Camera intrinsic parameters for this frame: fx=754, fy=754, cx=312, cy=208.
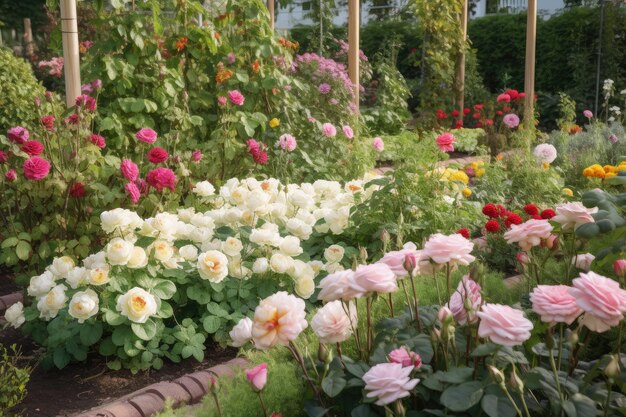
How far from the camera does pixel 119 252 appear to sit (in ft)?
9.63

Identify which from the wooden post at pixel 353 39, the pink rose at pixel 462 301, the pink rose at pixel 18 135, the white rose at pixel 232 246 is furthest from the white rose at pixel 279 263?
the wooden post at pixel 353 39

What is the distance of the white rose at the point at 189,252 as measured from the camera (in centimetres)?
325

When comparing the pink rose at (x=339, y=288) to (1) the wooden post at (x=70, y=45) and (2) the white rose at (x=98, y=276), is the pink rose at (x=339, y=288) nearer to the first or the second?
(2) the white rose at (x=98, y=276)

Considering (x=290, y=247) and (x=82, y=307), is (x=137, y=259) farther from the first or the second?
(x=290, y=247)

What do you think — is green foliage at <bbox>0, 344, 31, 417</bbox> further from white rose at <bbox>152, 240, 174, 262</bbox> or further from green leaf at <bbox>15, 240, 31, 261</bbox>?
green leaf at <bbox>15, 240, 31, 261</bbox>

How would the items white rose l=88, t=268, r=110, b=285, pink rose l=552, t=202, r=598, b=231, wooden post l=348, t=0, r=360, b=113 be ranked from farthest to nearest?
1. wooden post l=348, t=0, r=360, b=113
2. white rose l=88, t=268, r=110, b=285
3. pink rose l=552, t=202, r=598, b=231

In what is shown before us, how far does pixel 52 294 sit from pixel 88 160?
836mm

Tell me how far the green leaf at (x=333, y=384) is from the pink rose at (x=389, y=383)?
0.60ft

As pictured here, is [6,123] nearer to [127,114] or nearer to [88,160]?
[127,114]

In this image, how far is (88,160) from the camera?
362cm

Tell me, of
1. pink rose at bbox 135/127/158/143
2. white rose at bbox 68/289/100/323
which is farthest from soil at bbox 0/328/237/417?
pink rose at bbox 135/127/158/143

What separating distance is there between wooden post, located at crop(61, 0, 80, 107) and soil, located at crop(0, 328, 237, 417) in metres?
1.55

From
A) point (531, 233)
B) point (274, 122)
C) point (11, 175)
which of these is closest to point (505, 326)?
point (531, 233)

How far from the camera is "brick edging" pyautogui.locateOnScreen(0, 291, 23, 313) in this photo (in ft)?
12.6
